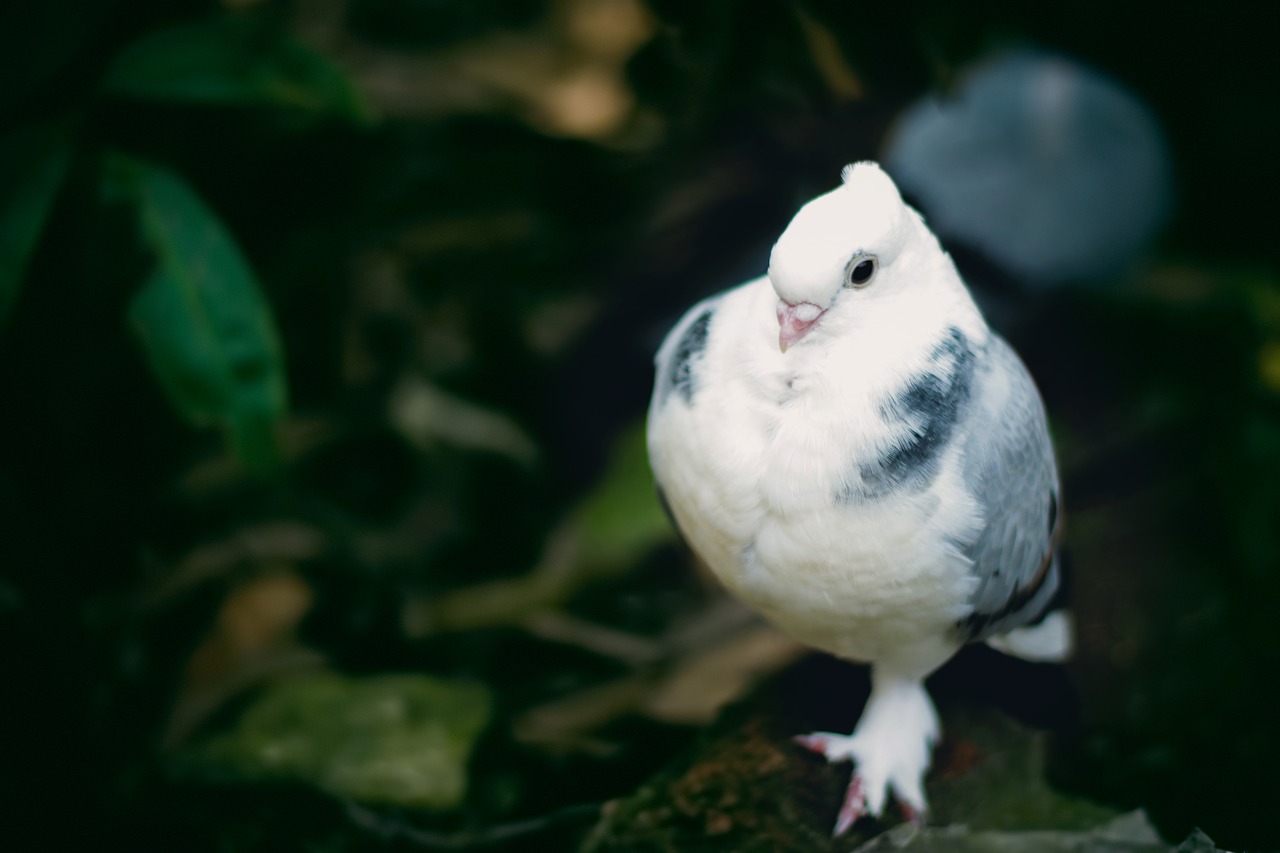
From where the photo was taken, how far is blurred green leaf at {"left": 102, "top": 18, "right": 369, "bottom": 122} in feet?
6.62

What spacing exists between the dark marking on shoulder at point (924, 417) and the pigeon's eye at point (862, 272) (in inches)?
6.0

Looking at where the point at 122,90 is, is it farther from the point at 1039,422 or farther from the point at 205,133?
the point at 1039,422

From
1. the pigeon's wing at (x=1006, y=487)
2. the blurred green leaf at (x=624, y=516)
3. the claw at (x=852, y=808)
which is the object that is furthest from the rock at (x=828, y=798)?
the blurred green leaf at (x=624, y=516)

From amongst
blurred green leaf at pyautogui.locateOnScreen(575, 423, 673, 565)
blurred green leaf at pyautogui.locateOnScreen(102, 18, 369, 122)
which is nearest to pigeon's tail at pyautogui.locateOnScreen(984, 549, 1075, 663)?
blurred green leaf at pyautogui.locateOnScreen(575, 423, 673, 565)

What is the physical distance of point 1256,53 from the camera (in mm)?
3094

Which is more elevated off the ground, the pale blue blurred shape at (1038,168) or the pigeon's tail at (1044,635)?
the pale blue blurred shape at (1038,168)

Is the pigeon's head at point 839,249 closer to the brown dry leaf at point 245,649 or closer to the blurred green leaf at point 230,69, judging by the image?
the blurred green leaf at point 230,69

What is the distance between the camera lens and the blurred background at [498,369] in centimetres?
213

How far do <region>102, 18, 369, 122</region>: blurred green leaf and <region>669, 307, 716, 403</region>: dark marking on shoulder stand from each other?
79 cm

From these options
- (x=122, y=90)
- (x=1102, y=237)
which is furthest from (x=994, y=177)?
(x=122, y=90)

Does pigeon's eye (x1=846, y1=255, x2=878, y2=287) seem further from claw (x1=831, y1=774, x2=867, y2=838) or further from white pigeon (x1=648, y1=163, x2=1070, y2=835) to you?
claw (x1=831, y1=774, x2=867, y2=838)

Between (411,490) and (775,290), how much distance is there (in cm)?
181

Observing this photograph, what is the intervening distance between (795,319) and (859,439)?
20cm

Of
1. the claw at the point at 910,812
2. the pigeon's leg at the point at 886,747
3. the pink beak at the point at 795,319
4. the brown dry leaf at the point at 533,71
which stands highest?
the brown dry leaf at the point at 533,71
